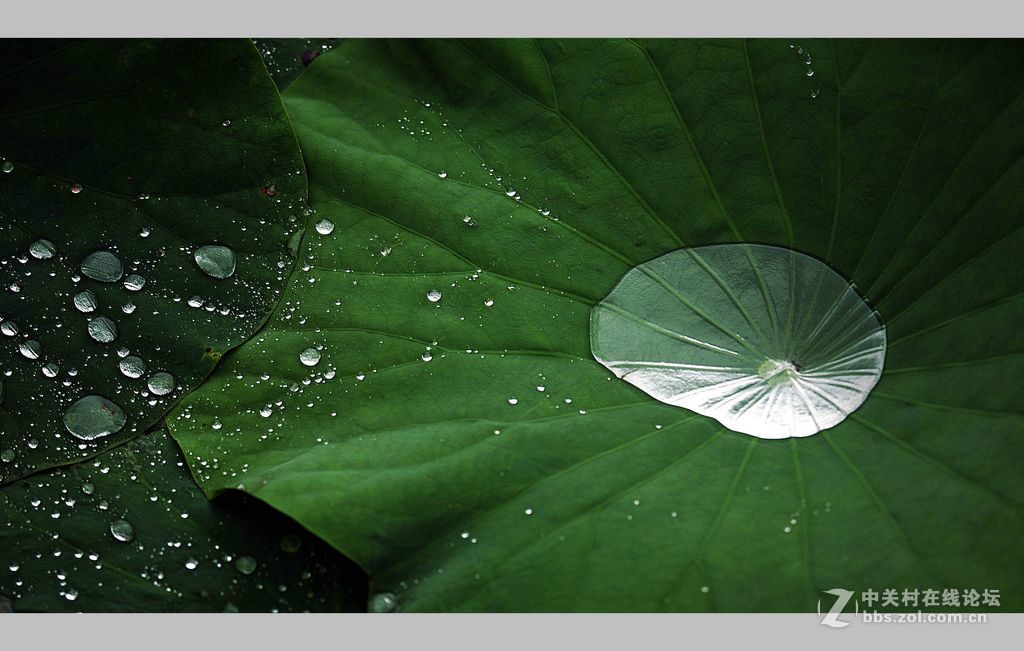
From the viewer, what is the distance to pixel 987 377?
1.08 m

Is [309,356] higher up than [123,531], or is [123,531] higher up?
[309,356]

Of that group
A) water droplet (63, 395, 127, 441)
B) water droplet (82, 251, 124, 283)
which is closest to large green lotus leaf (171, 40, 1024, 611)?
water droplet (63, 395, 127, 441)

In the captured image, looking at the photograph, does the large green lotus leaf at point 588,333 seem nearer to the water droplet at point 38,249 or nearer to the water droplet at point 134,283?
the water droplet at point 134,283

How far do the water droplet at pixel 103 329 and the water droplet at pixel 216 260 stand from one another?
0.49 ft

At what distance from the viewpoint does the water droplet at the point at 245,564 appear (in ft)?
3.77

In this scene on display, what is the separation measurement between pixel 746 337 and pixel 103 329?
922mm

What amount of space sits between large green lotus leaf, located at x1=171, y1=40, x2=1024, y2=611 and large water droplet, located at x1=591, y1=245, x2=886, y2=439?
0.09ft

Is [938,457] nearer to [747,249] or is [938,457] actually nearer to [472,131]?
[747,249]

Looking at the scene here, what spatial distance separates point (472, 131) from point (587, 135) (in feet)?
0.57

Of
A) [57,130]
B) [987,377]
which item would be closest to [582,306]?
→ [987,377]

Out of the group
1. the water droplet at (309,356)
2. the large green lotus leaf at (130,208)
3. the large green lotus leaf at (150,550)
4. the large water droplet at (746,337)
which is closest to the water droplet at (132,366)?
the large green lotus leaf at (130,208)

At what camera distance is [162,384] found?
1187 mm

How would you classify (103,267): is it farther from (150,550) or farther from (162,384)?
(150,550)

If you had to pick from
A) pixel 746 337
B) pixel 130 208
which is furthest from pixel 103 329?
pixel 746 337
